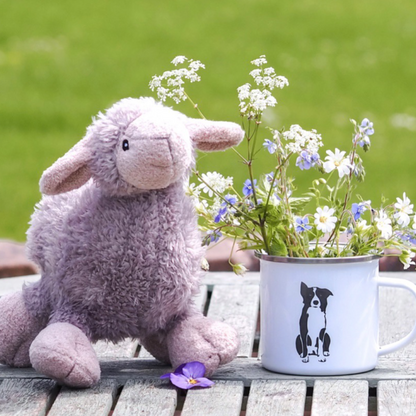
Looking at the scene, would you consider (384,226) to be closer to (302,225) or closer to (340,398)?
(302,225)

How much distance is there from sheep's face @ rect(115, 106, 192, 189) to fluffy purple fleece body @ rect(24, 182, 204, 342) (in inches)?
2.7

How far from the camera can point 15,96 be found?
6.37 metres

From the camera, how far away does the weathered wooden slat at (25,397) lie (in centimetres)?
147

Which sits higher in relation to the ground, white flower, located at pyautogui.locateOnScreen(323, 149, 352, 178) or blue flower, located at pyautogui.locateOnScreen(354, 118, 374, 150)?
blue flower, located at pyautogui.locateOnScreen(354, 118, 374, 150)

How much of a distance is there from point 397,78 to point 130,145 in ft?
17.7

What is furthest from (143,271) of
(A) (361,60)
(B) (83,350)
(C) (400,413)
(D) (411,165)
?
(A) (361,60)

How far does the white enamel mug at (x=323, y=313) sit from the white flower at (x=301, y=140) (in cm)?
20

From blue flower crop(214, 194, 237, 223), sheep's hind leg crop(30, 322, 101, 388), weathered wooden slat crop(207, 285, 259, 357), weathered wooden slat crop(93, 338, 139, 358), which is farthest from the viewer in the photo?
weathered wooden slat crop(207, 285, 259, 357)

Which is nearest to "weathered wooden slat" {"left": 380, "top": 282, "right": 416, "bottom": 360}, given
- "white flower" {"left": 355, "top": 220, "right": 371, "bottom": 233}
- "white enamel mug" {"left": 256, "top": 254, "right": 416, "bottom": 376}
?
"white enamel mug" {"left": 256, "top": 254, "right": 416, "bottom": 376}

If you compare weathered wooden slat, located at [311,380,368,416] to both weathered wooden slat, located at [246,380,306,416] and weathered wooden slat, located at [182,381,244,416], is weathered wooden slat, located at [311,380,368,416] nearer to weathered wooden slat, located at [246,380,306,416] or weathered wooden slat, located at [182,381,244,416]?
weathered wooden slat, located at [246,380,306,416]

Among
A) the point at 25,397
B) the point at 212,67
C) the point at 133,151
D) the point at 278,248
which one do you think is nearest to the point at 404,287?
the point at 278,248

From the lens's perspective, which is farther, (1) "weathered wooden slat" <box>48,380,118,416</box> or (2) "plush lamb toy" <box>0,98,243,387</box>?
(2) "plush lamb toy" <box>0,98,243,387</box>

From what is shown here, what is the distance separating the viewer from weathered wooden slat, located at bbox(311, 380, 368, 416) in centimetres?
142

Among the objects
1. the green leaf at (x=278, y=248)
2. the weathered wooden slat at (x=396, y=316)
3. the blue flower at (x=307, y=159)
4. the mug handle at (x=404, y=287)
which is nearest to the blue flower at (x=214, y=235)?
the green leaf at (x=278, y=248)
